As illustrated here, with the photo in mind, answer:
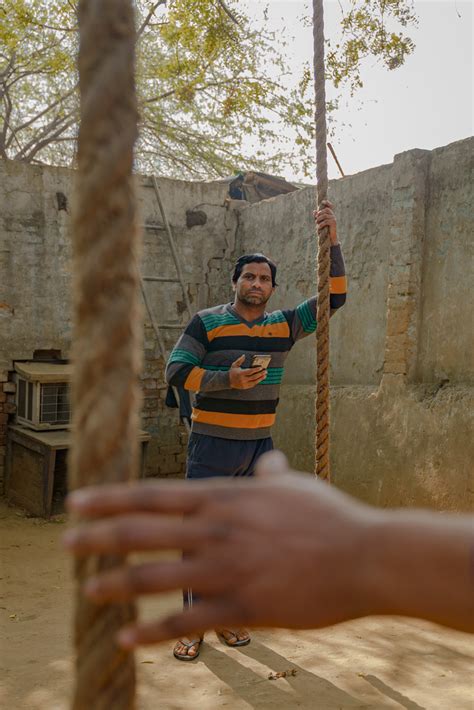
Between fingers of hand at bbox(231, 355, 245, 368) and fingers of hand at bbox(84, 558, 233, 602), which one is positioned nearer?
fingers of hand at bbox(84, 558, 233, 602)

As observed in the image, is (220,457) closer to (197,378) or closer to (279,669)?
(197,378)

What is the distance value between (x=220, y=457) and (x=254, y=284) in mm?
898

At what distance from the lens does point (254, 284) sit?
369cm

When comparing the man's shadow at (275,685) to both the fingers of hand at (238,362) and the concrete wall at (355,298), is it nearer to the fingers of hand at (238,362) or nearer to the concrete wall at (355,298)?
the fingers of hand at (238,362)

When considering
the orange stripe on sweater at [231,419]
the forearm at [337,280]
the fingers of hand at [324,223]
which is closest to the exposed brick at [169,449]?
the orange stripe on sweater at [231,419]

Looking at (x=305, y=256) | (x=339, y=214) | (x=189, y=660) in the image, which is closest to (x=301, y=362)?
(x=305, y=256)

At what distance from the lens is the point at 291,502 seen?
74cm

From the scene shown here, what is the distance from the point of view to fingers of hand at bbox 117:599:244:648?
2.27ft

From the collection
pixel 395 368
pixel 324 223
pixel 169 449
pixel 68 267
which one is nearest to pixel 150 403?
pixel 169 449

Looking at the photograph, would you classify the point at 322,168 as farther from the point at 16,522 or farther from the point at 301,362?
the point at 16,522

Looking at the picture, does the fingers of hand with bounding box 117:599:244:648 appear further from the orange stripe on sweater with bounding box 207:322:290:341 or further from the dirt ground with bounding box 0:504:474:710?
the orange stripe on sweater with bounding box 207:322:290:341

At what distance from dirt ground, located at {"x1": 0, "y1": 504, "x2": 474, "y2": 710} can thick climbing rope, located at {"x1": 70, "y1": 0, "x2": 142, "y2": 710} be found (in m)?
2.59

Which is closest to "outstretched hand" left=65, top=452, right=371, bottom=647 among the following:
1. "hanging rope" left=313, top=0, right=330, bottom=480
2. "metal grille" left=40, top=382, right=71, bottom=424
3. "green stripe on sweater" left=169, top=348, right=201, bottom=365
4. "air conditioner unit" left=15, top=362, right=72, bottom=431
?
"hanging rope" left=313, top=0, right=330, bottom=480

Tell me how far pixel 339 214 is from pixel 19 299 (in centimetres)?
326
